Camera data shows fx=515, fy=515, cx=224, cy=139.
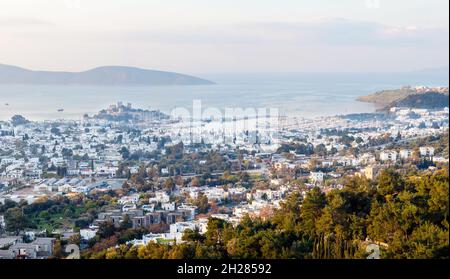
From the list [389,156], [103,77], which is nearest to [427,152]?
[389,156]

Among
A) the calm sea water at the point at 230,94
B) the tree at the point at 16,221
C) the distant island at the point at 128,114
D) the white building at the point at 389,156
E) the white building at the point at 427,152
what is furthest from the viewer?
the distant island at the point at 128,114

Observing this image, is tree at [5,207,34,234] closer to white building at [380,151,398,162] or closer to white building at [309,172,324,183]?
white building at [309,172,324,183]

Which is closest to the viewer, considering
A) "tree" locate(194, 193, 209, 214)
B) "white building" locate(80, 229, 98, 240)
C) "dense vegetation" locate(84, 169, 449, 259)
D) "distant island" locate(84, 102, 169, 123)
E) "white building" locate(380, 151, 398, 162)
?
"dense vegetation" locate(84, 169, 449, 259)

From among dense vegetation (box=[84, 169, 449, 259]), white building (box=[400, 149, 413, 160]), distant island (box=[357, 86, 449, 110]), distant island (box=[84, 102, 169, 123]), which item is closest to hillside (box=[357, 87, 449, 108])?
distant island (box=[357, 86, 449, 110])

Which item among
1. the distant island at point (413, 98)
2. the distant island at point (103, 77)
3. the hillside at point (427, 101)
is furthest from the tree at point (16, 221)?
the hillside at point (427, 101)

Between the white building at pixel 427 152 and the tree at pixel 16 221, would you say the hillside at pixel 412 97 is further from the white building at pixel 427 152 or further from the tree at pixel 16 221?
the tree at pixel 16 221

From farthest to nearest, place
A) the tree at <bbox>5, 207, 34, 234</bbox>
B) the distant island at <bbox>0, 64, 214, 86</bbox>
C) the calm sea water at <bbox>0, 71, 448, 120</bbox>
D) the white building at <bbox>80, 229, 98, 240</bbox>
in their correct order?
the calm sea water at <bbox>0, 71, 448, 120</bbox> < the distant island at <bbox>0, 64, 214, 86</bbox> < the tree at <bbox>5, 207, 34, 234</bbox> < the white building at <bbox>80, 229, 98, 240</bbox>

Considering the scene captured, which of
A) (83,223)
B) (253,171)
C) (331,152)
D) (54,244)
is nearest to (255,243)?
(54,244)
